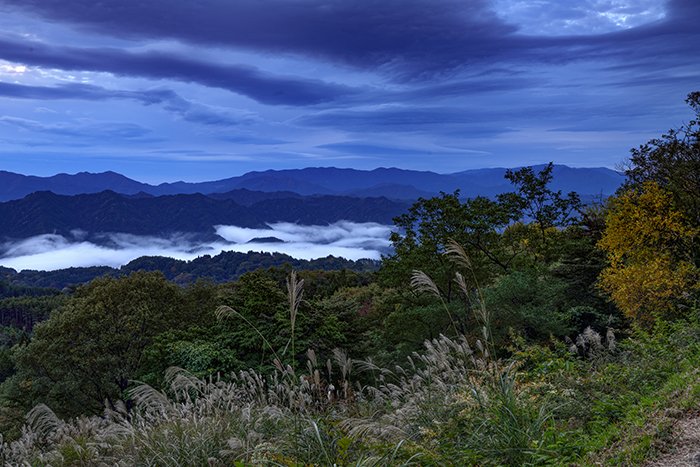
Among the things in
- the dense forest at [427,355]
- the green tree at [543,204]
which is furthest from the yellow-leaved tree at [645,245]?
the green tree at [543,204]

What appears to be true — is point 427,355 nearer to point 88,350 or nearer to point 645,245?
point 645,245

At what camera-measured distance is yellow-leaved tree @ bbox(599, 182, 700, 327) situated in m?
17.4

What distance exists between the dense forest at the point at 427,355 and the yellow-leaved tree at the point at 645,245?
0.26ft

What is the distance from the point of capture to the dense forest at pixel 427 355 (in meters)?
4.52

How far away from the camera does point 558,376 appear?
609cm

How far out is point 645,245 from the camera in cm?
1941

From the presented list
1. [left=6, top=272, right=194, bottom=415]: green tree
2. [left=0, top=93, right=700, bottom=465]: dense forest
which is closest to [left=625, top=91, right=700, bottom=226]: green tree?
[left=0, top=93, right=700, bottom=465]: dense forest

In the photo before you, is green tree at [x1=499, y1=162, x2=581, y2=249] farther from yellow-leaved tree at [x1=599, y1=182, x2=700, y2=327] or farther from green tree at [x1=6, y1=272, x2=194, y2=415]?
green tree at [x1=6, y1=272, x2=194, y2=415]

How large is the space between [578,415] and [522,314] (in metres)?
14.2

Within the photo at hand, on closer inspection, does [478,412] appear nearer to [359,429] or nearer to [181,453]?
[359,429]

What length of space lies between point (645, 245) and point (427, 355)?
659 inches

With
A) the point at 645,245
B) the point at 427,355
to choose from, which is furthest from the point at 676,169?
→ the point at 427,355

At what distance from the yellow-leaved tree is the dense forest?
0.08 m

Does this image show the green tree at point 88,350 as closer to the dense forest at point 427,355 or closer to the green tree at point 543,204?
the dense forest at point 427,355
